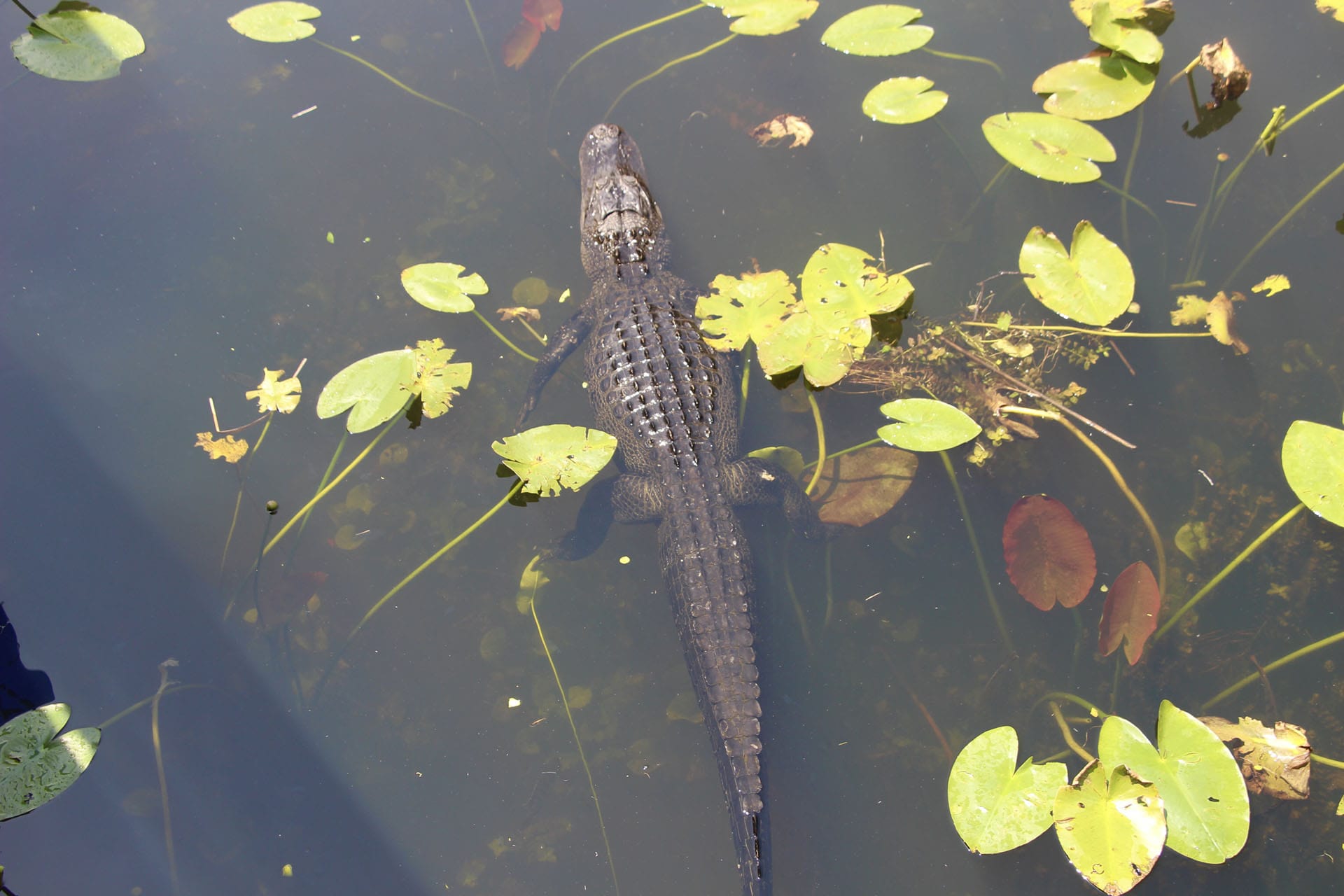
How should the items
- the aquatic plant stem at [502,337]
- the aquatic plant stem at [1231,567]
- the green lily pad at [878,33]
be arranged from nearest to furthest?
the aquatic plant stem at [1231,567]
the aquatic plant stem at [502,337]
the green lily pad at [878,33]

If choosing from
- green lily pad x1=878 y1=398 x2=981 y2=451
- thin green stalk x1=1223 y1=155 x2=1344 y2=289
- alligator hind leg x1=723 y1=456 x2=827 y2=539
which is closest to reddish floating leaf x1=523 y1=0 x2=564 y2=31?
alligator hind leg x1=723 y1=456 x2=827 y2=539

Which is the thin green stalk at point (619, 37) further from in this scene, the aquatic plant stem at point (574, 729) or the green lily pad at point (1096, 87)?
the aquatic plant stem at point (574, 729)

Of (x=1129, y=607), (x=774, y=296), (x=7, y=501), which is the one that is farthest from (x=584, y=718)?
(x=7, y=501)

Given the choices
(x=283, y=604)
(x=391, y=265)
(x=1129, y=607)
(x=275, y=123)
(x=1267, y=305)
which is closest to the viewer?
(x=1129, y=607)

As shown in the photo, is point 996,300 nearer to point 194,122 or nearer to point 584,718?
point 584,718

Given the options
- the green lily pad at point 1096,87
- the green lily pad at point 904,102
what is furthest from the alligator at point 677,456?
the green lily pad at point 1096,87

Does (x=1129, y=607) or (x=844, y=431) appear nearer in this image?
(x=1129, y=607)
